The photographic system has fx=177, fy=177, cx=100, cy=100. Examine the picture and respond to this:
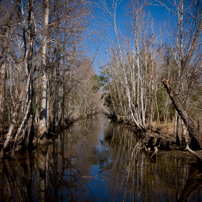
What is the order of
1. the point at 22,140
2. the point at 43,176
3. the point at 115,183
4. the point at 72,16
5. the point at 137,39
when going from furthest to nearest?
1. the point at 137,39
2. the point at 72,16
3. the point at 22,140
4. the point at 43,176
5. the point at 115,183

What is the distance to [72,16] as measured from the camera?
9.30 meters

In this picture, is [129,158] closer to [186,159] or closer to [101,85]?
[186,159]

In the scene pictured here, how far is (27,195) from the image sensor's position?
4.13 m

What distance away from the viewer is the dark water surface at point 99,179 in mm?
4195

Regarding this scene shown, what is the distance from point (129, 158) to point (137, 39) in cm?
1152

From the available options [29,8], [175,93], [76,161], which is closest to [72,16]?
[29,8]

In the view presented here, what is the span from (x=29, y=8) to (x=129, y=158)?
816 centimetres

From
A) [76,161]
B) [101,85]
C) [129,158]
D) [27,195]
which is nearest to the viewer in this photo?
[27,195]

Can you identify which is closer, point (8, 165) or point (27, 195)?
point (27, 195)

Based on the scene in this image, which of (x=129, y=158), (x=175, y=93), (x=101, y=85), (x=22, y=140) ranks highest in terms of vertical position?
(x=101, y=85)

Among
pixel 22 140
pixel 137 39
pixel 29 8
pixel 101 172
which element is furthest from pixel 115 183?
pixel 137 39

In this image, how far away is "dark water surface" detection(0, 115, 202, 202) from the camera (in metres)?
4.20

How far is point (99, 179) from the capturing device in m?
5.29

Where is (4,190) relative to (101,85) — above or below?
below
